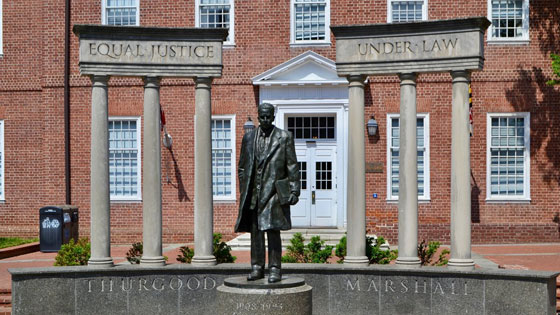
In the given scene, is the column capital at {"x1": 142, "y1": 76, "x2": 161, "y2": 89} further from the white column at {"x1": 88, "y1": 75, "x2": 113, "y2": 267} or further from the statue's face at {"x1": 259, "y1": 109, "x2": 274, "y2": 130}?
the statue's face at {"x1": 259, "y1": 109, "x2": 274, "y2": 130}

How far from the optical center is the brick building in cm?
2273

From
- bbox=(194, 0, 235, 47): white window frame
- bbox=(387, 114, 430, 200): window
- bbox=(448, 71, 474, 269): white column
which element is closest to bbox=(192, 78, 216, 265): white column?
bbox=(448, 71, 474, 269): white column

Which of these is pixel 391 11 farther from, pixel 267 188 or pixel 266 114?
pixel 267 188

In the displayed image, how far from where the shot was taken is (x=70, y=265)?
46.5 feet

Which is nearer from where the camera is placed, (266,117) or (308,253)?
(266,117)

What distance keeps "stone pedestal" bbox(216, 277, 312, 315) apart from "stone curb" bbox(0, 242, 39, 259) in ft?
38.5

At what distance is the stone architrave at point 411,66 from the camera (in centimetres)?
1312

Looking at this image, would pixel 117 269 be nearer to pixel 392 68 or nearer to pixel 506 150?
pixel 392 68

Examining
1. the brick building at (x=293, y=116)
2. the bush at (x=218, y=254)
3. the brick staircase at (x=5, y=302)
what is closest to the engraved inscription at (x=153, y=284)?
the bush at (x=218, y=254)

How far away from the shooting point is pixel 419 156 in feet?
75.2

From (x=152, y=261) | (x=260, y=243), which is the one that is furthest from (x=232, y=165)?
(x=260, y=243)

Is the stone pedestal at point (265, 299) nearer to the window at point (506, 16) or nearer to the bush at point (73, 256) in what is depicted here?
the bush at point (73, 256)

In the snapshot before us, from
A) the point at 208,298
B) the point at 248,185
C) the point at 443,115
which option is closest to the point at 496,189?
the point at 443,115

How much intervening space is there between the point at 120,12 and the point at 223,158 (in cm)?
511
